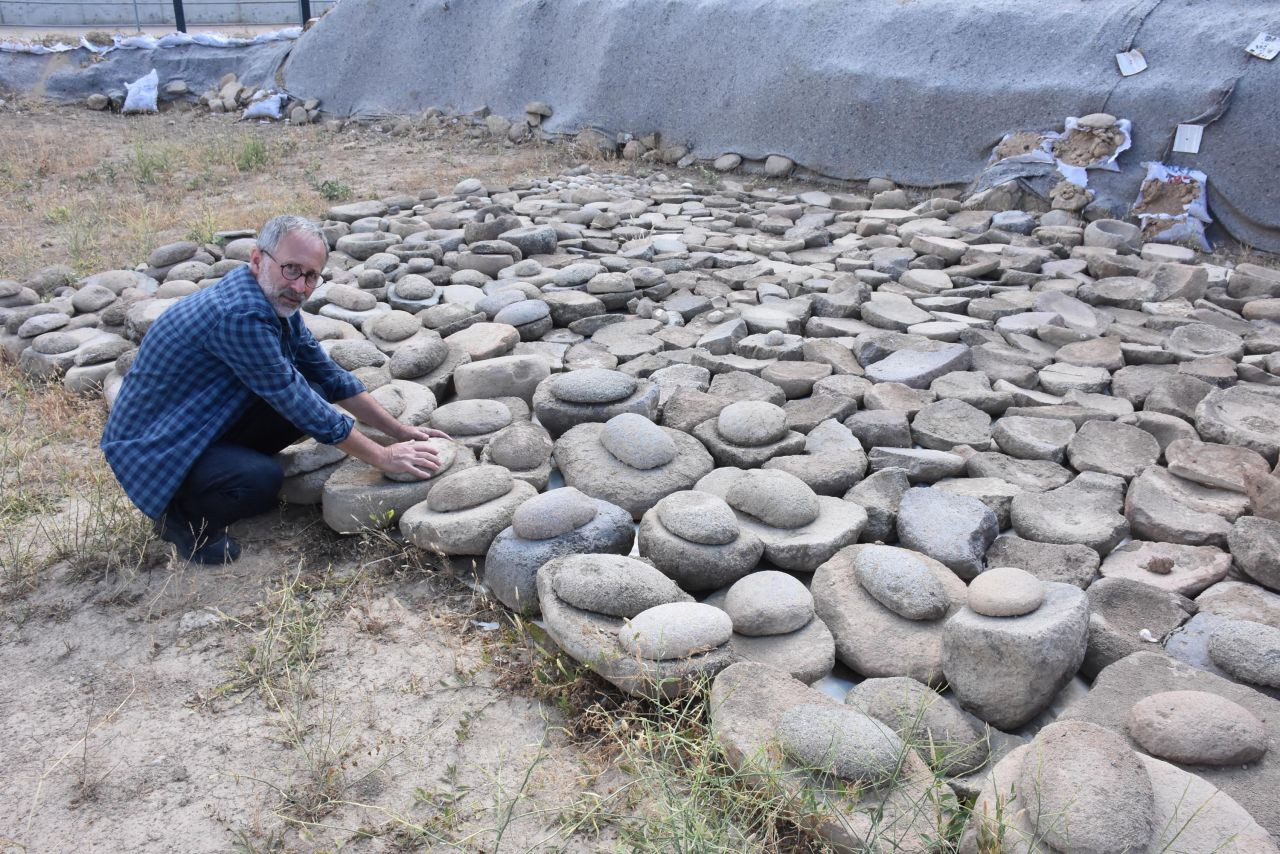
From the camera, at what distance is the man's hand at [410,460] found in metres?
3.22

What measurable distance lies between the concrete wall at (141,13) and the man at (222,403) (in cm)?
1780

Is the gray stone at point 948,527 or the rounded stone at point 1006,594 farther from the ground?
the rounded stone at point 1006,594

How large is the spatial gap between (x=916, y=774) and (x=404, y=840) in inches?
45.4

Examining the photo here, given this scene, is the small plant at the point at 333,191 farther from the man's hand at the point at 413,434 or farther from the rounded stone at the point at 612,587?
the rounded stone at the point at 612,587

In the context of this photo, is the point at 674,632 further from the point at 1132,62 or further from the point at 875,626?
the point at 1132,62

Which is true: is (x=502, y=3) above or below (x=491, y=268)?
above

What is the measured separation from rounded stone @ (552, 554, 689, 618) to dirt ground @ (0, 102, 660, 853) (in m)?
0.20

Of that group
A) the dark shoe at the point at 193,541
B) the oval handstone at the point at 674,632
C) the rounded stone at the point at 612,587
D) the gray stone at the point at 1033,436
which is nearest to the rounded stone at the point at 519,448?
the rounded stone at the point at 612,587

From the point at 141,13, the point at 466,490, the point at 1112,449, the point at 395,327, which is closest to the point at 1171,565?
the point at 1112,449

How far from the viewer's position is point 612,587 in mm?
2586

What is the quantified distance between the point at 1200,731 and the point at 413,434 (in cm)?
260

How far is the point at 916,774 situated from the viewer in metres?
2.12

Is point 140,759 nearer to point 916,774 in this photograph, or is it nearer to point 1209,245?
point 916,774

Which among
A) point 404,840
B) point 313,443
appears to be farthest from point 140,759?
point 313,443
